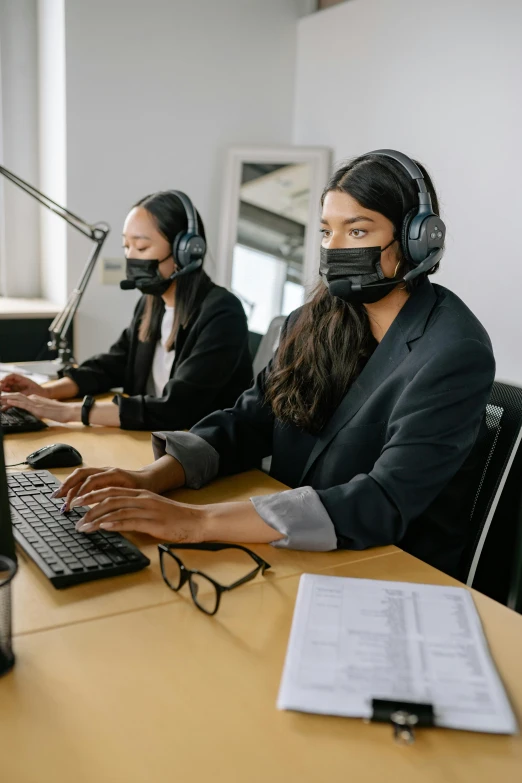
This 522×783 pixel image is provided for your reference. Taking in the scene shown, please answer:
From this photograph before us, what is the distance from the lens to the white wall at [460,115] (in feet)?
8.11

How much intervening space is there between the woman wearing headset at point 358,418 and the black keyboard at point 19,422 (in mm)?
436

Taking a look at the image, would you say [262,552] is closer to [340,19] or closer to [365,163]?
[365,163]

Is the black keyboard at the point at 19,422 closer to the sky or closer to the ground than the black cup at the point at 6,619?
closer to the ground

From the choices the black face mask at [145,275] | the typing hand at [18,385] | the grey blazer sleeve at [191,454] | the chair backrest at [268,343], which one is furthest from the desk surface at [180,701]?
the chair backrest at [268,343]

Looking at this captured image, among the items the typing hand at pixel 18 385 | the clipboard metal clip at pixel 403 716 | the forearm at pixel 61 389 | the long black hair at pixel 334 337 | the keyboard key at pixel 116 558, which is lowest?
the forearm at pixel 61 389

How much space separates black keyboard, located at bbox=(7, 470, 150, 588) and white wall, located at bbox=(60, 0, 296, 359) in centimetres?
216

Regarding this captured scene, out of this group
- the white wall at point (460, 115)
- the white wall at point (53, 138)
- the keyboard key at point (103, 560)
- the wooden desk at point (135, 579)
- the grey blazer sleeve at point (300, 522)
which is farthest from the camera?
the white wall at point (53, 138)

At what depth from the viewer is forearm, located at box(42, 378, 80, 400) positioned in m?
2.08

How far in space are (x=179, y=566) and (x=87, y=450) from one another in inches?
27.2

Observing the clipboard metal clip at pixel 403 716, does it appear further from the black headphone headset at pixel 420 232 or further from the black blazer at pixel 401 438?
the black headphone headset at pixel 420 232

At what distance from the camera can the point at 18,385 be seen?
6.57ft

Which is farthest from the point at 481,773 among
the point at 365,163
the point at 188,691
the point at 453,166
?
the point at 453,166

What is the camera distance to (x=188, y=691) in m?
0.77

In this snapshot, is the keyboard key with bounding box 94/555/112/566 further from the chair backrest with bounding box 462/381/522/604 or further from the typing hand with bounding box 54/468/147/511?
the chair backrest with bounding box 462/381/522/604
